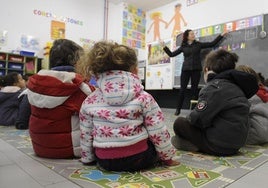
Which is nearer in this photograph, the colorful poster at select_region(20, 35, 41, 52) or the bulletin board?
the bulletin board

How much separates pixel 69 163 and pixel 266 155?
1.13 m

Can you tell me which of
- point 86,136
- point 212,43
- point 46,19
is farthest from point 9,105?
point 46,19

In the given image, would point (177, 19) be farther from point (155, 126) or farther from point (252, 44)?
point (155, 126)

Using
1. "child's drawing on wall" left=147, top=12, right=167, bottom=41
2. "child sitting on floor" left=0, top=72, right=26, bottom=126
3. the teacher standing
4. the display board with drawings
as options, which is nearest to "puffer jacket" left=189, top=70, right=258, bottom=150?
"child sitting on floor" left=0, top=72, right=26, bottom=126

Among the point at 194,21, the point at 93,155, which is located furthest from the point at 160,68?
the point at 93,155

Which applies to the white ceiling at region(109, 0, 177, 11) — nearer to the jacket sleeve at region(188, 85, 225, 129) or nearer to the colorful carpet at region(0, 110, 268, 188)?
the jacket sleeve at region(188, 85, 225, 129)

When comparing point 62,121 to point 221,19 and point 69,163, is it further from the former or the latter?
point 221,19

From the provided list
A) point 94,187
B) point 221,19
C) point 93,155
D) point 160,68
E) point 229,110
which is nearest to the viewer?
point 94,187

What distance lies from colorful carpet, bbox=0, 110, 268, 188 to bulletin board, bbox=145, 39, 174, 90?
3089mm

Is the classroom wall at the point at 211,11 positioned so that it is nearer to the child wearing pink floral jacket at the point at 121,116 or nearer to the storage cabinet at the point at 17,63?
the storage cabinet at the point at 17,63

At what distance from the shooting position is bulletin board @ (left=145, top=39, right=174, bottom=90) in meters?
4.39

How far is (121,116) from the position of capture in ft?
3.22

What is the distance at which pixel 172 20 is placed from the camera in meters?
5.03

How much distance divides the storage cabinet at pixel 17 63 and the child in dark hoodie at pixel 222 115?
12.8ft
